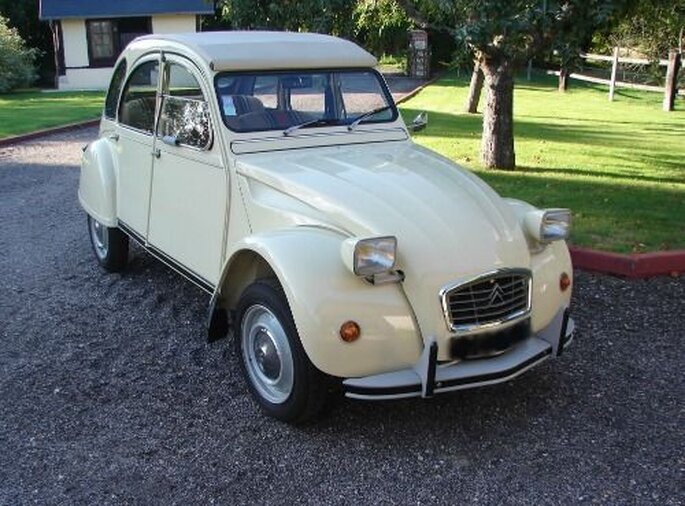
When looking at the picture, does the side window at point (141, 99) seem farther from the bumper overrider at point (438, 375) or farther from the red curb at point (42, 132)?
the red curb at point (42, 132)

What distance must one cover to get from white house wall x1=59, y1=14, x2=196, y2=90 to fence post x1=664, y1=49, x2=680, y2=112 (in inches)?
658

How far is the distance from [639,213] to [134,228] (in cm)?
498

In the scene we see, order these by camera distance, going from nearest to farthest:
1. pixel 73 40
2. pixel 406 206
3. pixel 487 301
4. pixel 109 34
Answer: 1. pixel 487 301
2. pixel 406 206
3. pixel 73 40
4. pixel 109 34

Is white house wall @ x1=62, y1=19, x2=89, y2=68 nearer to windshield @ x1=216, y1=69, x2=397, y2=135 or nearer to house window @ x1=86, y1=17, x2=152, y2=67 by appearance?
house window @ x1=86, y1=17, x2=152, y2=67

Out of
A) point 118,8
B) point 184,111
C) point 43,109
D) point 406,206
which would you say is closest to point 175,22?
point 118,8

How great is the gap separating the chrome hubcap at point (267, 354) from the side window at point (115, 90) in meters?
2.87

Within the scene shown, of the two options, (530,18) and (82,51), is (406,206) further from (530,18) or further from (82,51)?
(82,51)

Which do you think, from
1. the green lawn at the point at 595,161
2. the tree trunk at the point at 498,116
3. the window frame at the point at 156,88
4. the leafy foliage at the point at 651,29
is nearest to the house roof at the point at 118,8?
the green lawn at the point at 595,161

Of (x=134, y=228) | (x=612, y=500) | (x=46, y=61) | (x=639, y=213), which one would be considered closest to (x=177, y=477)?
(x=612, y=500)

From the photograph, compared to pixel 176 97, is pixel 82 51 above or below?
above

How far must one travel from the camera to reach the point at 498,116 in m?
9.38

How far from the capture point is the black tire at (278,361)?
3562 millimetres

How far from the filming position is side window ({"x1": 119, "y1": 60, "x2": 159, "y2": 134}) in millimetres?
5312

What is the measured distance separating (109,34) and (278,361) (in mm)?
26522
